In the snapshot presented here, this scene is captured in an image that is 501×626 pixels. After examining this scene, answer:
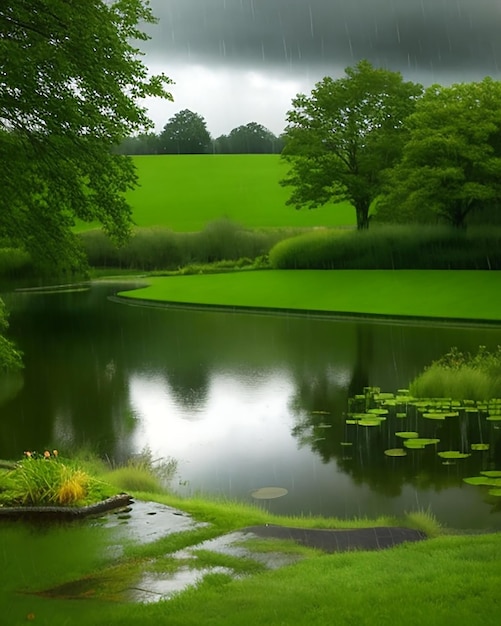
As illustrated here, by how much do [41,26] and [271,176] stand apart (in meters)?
89.7

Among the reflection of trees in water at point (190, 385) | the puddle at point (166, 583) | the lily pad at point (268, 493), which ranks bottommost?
the lily pad at point (268, 493)

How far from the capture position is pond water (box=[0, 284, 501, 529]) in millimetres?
12070

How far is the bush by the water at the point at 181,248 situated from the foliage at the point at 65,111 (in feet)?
169

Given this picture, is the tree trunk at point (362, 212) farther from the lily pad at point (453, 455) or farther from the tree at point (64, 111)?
the lily pad at point (453, 455)

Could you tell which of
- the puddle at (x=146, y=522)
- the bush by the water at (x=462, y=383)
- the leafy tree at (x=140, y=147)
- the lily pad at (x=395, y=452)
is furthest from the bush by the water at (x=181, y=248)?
the puddle at (x=146, y=522)

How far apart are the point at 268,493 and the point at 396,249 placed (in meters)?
42.5

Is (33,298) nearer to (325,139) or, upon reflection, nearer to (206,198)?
(325,139)

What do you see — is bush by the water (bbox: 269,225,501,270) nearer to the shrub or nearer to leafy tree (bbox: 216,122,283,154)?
the shrub

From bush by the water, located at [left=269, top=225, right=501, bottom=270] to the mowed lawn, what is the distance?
2092 mm

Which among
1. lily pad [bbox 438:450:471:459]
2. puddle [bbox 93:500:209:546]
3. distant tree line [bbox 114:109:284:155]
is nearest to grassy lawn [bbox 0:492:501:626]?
puddle [bbox 93:500:209:546]

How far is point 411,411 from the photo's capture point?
54.7ft

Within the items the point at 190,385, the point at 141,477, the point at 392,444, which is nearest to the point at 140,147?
the point at 190,385

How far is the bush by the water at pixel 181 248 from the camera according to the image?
6675 centimetres

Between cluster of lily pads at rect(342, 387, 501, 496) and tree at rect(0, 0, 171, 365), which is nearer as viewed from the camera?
tree at rect(0, 0, 171, 365)
